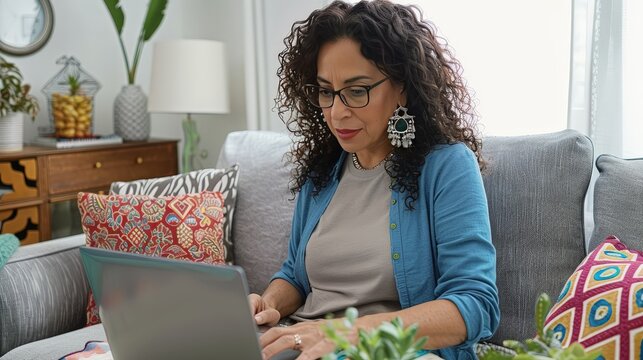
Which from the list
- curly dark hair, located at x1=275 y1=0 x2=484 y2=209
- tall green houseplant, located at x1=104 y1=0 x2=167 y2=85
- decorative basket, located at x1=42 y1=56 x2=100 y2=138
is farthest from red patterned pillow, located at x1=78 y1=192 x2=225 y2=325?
tall green houseplant, located at x1=104 y1=0 x2=167 y2=85

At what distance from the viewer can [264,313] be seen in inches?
59.9

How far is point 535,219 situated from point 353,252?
1.41 ft

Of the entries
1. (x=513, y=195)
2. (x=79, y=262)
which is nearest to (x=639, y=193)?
(x=513, y=195)

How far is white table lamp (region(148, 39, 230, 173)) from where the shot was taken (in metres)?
3.00

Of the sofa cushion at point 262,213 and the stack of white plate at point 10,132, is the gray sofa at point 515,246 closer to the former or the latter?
the sofa cushion at point 262,213

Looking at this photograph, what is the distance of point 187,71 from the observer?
3000 millimetres

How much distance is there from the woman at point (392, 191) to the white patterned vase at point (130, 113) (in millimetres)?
1728

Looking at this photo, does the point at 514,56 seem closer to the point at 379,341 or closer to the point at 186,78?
the point at 186,78

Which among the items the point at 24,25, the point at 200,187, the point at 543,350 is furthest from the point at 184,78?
the point at 543,350

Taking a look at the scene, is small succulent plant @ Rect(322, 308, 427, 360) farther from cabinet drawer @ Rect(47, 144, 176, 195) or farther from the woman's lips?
cabinet drawer @ Rect(47, 144, 176, 195)

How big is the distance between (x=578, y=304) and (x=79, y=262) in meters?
1.37

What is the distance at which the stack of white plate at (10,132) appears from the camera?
9.28ft

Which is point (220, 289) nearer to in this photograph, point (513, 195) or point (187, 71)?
point (513, 195)

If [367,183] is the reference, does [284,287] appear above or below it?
below
